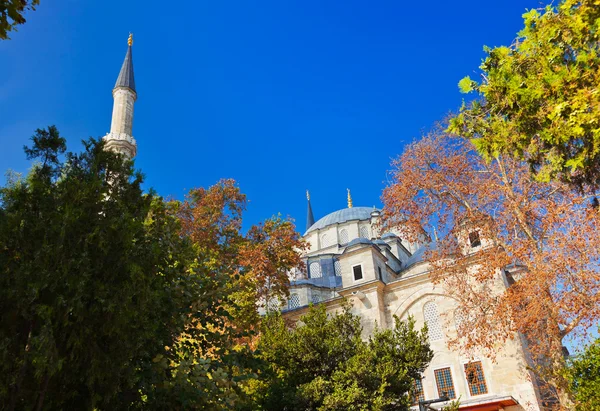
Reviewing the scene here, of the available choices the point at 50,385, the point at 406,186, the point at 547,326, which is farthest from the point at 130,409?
the point at 406,186

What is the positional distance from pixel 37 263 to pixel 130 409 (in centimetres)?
209

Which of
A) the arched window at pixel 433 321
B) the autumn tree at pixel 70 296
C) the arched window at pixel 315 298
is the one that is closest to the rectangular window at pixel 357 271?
the arched window at pixel 433 321

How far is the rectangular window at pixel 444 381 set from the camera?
63.4ft

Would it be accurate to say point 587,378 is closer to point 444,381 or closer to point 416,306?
point 444,381

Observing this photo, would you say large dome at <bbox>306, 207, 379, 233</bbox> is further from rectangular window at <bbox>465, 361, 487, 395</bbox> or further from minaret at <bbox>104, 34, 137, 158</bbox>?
rectangular window at <bbox>465, 361, 487, 395</bbox>

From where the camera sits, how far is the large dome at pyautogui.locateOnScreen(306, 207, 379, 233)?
34844 millimetres

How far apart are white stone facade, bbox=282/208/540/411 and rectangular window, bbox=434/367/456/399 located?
0.13 feet

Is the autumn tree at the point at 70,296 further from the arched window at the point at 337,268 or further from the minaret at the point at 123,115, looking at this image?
the arched window at the point at 337,268

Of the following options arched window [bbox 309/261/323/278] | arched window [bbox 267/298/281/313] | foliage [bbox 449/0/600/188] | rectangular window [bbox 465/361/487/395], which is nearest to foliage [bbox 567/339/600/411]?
foliage [bbox 449/0/600/188]

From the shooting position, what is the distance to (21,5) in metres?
3.68

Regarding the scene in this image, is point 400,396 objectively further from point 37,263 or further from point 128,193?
point 37,263

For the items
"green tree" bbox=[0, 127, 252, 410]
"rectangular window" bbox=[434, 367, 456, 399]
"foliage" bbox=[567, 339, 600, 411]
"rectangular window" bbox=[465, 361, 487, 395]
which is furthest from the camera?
"rectangular window" bbox=[434, 367, 456, 399]

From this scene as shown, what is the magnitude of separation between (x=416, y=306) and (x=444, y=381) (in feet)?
10.9

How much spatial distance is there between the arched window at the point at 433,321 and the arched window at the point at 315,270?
10.6 metres
